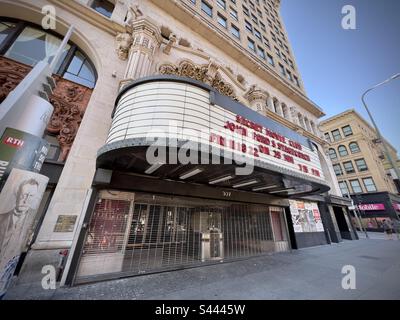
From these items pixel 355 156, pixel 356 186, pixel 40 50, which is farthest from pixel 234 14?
pixel 356 186

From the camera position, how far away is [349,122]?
32250mm

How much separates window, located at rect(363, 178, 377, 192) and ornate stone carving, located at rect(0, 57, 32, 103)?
43.0 m

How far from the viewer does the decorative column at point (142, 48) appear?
7.70m

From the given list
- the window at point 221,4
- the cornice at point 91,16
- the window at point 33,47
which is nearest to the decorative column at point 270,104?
the window at point 221,4

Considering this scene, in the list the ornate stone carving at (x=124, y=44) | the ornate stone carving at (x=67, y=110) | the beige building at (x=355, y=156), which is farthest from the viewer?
the beige building at (x=355, y=156)

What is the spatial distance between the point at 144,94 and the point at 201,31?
12.0m

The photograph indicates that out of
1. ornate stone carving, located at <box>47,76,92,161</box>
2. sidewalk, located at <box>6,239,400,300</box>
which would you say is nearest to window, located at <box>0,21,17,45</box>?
ornate stone carving, located at <box>47,76,92,161</box>

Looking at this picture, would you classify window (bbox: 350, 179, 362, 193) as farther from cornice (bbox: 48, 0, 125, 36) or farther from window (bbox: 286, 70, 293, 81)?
cornice (bbox: 48, 0, 125, 36)

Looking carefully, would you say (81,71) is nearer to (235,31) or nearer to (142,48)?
(142,48)

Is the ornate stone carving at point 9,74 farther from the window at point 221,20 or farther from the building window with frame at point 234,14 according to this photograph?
the building window with frame at point 234,14

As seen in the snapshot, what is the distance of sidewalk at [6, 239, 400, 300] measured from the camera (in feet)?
14.7

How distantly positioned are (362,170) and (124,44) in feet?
134

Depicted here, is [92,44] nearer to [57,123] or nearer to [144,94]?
[57,123]

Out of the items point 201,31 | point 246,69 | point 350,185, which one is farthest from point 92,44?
point 350,185
